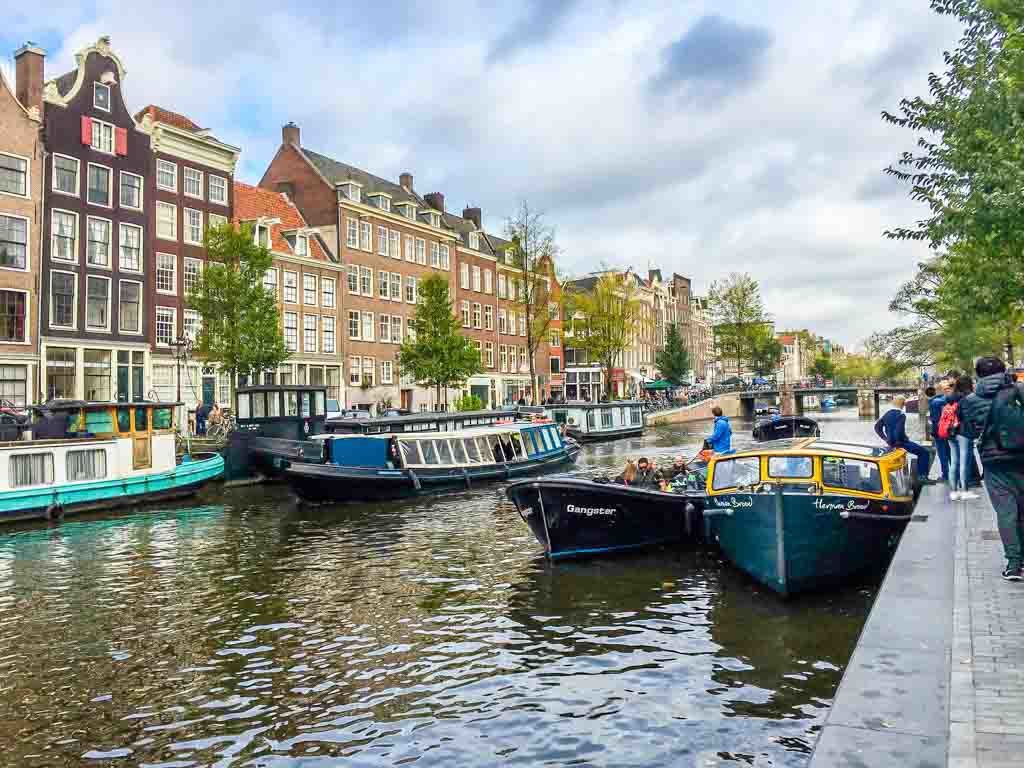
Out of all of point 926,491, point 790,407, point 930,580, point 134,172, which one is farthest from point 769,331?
point 930,580

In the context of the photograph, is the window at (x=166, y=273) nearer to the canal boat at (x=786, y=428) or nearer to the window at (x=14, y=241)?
the window at (x=14, y=241)

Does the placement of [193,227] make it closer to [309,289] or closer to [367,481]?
[309,289]

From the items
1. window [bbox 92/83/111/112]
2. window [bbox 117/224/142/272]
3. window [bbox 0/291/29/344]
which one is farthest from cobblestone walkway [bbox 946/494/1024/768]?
window [bbox 92/83/111/112]

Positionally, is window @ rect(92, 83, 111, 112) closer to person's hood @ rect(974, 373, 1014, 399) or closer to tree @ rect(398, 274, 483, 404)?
tree @ rect(398, 274, 483, 404)

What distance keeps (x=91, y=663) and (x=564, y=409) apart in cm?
4424

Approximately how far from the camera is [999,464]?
29.8ft

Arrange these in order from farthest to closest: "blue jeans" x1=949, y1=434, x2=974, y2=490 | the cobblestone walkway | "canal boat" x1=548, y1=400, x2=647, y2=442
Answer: "canal boat" x1=548, y1=400, x2=647, y2=442, "blue jeans" x1=949, y1=434, x2=974, y2=490, the cobblestone walkway

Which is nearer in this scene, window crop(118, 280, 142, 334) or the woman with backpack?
the woman with backpack

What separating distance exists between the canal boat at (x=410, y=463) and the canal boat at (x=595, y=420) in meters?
20.3

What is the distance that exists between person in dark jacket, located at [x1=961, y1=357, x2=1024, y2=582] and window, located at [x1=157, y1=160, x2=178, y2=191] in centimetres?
4142

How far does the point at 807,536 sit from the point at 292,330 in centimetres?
4225

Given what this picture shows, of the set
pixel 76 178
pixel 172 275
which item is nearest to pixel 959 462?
pixel 76 178

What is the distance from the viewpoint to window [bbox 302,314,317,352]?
5122cm

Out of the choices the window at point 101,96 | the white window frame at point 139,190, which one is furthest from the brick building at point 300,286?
the window at point 101,96
